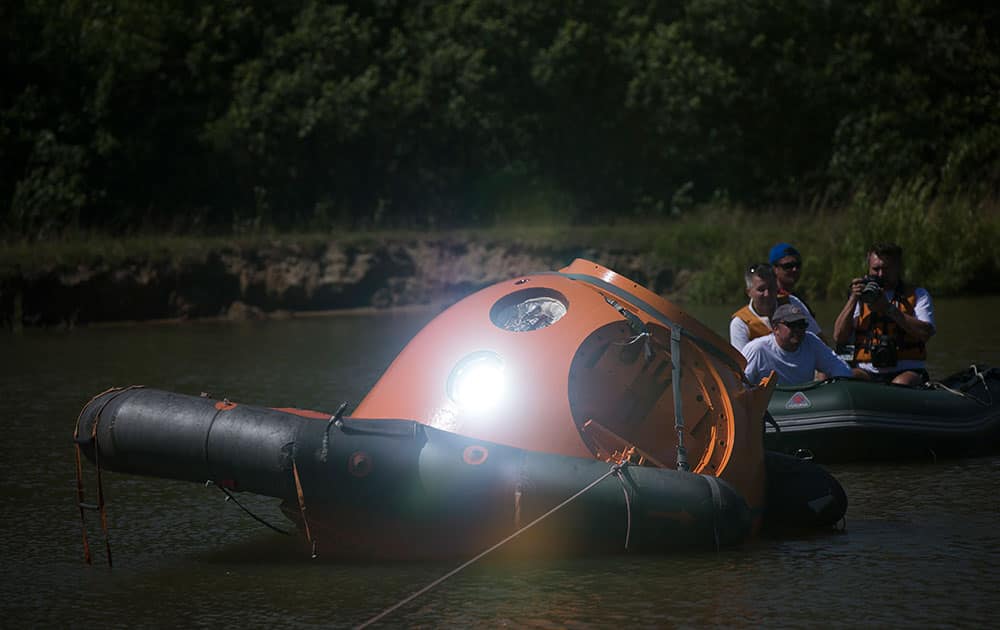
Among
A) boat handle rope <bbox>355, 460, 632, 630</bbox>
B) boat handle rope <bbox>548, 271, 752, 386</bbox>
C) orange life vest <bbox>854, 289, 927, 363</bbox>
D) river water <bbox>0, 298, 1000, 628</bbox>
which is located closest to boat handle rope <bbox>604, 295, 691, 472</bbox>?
boat handle rope <bbox>548, 271, 752, 386</bbox>

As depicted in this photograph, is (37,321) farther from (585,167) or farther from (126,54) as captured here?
(585,167)

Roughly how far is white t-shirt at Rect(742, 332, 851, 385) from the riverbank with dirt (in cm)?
1561

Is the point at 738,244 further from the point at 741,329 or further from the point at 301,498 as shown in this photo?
the point at 301,498

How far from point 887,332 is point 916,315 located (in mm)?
Answer: 258

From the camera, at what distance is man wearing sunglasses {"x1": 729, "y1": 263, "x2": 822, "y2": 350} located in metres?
10.7

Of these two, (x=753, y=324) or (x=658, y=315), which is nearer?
(x=658, y=315)

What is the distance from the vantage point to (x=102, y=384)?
1585 centimetres

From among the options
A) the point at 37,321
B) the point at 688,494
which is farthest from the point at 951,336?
the point at 37,321

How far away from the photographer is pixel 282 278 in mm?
27141

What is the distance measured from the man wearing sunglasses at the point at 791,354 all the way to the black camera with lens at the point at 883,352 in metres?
0.47

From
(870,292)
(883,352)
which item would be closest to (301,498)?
(870,292)

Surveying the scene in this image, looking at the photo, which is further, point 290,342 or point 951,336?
point 290,342

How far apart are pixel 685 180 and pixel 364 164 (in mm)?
7609

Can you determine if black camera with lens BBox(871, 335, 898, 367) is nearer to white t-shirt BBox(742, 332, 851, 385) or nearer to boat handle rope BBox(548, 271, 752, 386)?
white t-shirt BBox(742, 332, 851, 385)
